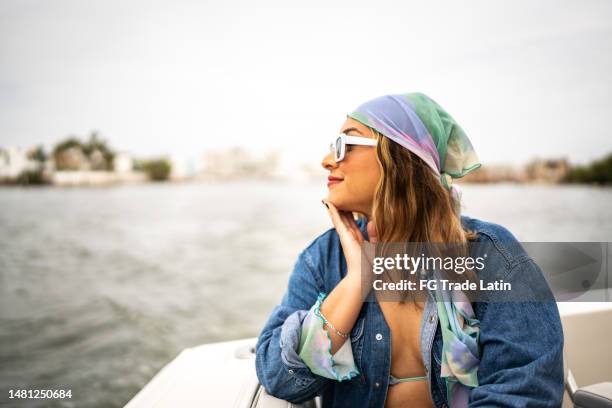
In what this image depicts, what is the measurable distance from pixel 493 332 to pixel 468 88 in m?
6.71

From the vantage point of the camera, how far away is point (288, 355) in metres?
0.87

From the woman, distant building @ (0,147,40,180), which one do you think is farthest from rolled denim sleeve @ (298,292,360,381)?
distant building @ (0,147,40,180)

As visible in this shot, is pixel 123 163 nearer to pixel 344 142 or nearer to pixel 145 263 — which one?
pixel 145 263

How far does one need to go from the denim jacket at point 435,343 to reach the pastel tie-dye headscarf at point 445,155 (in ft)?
0.10

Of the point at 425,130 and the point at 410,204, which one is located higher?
the point at 425,130

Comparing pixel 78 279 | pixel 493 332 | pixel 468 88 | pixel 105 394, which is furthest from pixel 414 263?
pixel 78 279

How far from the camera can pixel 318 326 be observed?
2.84 ft

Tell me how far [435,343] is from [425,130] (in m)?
0.50

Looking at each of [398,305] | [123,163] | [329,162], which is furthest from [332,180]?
[123,163]

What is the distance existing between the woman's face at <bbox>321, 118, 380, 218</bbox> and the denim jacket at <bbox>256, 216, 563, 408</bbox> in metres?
0.14

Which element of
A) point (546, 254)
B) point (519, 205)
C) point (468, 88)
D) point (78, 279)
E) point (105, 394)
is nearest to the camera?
point (546, 254)

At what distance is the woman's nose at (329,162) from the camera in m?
0.98

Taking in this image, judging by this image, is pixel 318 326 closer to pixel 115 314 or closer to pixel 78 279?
pixel 115 314

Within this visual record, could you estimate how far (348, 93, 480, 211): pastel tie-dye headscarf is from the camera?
0.91 meters
